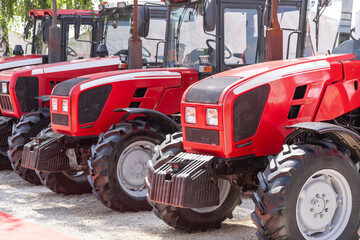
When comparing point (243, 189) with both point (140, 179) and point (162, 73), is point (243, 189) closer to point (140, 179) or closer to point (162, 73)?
point (140, 179)

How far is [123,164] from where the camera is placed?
7.98 metres

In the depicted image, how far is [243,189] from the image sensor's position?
6.21m

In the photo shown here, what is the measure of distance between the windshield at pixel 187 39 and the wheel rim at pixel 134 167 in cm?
134

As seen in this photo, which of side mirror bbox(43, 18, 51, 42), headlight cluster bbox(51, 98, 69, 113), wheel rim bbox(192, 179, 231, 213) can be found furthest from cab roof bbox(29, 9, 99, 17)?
wheel rim bbox(192, 179, 231, 213)

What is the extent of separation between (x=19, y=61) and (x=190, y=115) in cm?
777

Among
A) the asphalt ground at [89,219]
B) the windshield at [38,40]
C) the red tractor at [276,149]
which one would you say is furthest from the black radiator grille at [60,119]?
the windshield at [38,40]

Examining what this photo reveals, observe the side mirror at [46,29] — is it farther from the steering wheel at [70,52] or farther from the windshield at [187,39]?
the windshield at [187,39]

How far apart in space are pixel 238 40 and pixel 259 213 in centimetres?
372

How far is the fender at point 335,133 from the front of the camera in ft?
17.7

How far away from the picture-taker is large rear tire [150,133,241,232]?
255 inches

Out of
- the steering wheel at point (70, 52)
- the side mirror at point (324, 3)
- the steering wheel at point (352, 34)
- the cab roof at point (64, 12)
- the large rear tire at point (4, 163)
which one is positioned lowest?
the large rear tire at point (4, 163)

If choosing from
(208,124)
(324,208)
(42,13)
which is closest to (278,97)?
(208,124)

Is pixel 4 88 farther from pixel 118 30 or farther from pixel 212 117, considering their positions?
pixel 212 117

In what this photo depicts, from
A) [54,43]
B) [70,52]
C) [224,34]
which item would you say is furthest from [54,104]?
[70,52]
